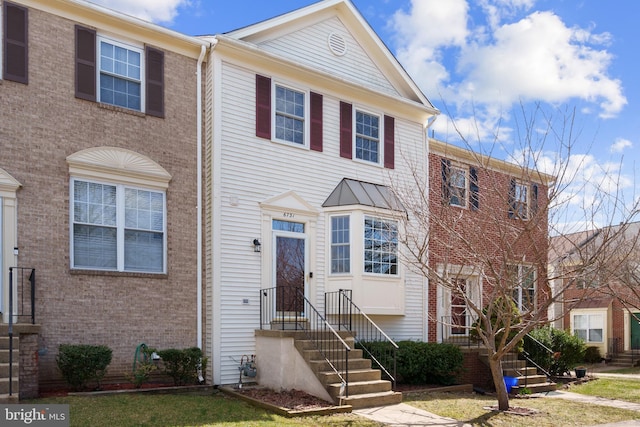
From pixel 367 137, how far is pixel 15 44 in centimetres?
812

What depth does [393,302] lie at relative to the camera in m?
14.3

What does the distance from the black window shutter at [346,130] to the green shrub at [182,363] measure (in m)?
5.97

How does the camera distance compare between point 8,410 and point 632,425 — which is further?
point 632,425

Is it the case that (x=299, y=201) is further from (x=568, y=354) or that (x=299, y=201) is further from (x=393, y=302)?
(x=568, y=354)

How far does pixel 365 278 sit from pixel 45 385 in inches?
272

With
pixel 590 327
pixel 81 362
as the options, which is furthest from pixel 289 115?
pixel 590 327

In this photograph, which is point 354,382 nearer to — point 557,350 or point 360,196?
point 360,196

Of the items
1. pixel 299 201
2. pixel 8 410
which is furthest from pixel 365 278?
pixel 8 410

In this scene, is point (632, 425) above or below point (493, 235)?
below

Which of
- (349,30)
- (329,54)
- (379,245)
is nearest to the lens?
(379,245)

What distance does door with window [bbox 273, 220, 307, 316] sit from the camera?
13062mm

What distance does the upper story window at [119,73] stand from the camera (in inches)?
436

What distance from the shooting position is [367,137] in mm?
15062

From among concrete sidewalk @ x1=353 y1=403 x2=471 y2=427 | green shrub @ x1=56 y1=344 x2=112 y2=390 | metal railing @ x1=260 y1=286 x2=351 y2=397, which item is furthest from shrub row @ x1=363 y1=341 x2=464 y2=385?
green shrub @ x1=56 y1=344 x2=112 y2=390
